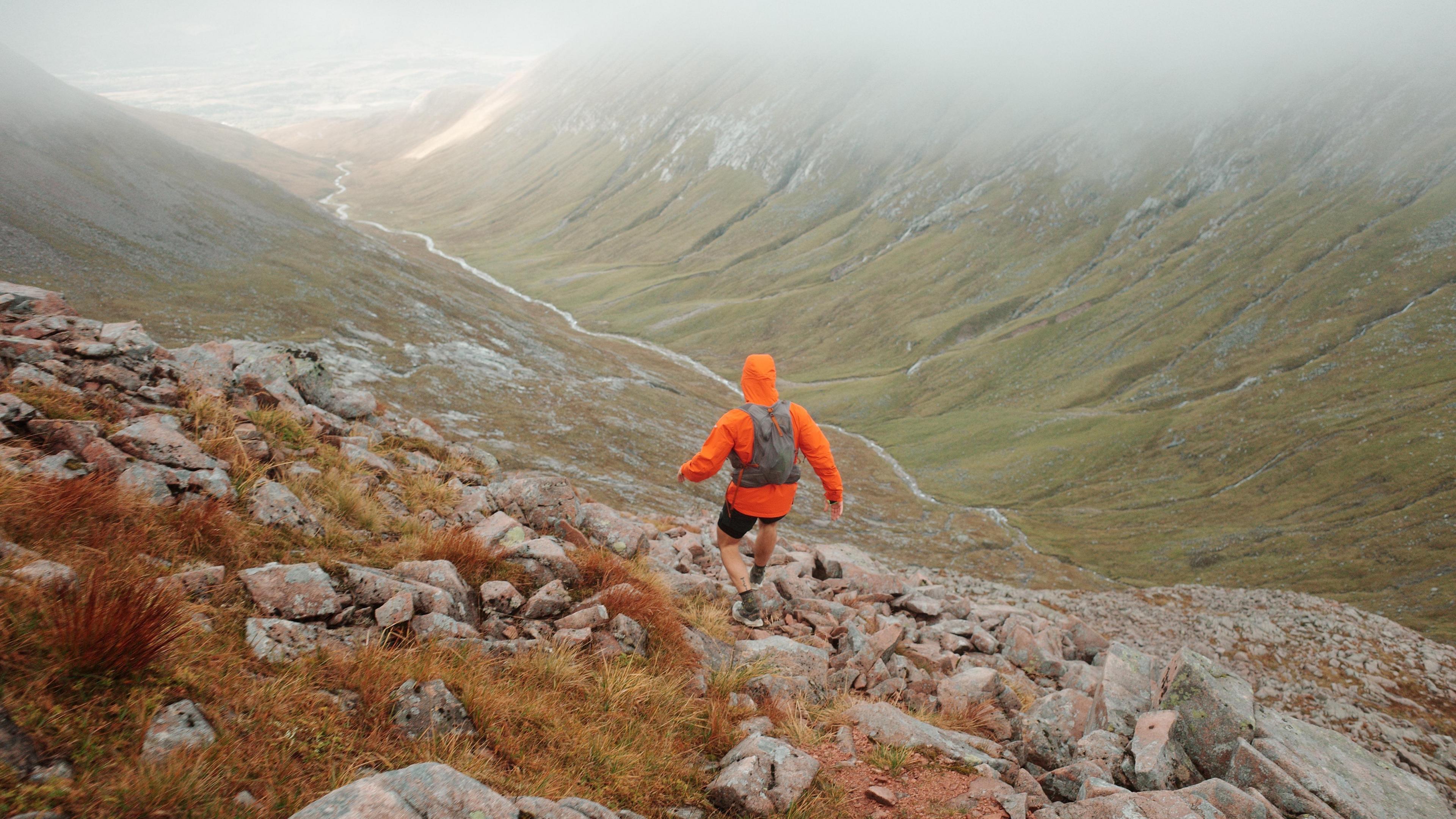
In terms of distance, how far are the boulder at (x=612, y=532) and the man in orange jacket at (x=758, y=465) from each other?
6.56 ft

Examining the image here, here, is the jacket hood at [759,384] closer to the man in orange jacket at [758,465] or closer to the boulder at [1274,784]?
the man in orange jacket at [758,465]

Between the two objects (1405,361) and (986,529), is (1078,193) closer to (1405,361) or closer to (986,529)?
(1405,361)

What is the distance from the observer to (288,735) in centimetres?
507

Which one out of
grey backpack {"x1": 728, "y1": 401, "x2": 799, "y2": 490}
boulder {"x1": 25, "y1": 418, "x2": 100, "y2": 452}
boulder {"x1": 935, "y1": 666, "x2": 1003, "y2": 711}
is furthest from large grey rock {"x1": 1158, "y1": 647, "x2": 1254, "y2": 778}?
boulder {"x1": 25, "y1": 418, "x2": 100, "y2": 452}

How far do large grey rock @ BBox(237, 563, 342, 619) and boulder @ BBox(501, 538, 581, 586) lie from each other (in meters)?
2.87

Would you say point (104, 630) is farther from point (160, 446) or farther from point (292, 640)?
point (160, 446)

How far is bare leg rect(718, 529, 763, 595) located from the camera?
41.9 feet

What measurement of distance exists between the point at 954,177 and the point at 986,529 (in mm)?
157198

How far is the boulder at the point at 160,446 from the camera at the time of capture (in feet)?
26.8

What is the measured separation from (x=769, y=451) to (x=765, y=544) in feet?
7.92

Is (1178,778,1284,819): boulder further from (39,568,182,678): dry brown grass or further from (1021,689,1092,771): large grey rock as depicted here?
(39,568,182,678): dry brown grass

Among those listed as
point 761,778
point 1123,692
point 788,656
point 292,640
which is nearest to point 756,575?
point 788,656

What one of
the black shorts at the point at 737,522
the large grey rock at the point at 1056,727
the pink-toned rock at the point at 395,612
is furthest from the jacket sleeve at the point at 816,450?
the pink-toned rock at the point at 395,612

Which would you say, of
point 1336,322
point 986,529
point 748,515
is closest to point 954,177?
point 1336,322
